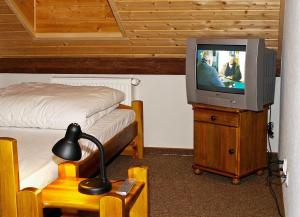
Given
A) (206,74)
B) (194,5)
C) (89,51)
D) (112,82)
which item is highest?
(194,5)

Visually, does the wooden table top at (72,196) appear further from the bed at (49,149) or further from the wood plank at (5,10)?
the wood plank at (5,10)

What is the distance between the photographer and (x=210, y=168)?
3.86 meters

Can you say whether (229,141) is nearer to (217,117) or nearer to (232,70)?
(217,117)

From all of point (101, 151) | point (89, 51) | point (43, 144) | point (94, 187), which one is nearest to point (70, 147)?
point (101, 151)

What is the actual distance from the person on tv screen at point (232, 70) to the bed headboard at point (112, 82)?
1127mm

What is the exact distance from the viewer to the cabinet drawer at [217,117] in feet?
12.0

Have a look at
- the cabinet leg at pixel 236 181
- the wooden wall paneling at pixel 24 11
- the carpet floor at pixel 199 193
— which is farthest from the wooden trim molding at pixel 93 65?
the cabinet leg at pixel 236 181

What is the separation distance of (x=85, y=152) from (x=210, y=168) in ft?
4.21

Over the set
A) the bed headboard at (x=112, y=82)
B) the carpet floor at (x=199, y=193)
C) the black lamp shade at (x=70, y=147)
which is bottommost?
the carpet floor at (x=199, y=193)

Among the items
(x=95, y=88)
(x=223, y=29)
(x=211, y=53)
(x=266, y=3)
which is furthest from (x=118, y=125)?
(x=266, y=3)

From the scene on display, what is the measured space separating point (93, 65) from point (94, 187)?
257 cm

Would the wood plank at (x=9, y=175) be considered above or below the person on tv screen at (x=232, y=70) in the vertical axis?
below

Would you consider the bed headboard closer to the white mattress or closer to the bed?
the bed

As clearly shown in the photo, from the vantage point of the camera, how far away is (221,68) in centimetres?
369
